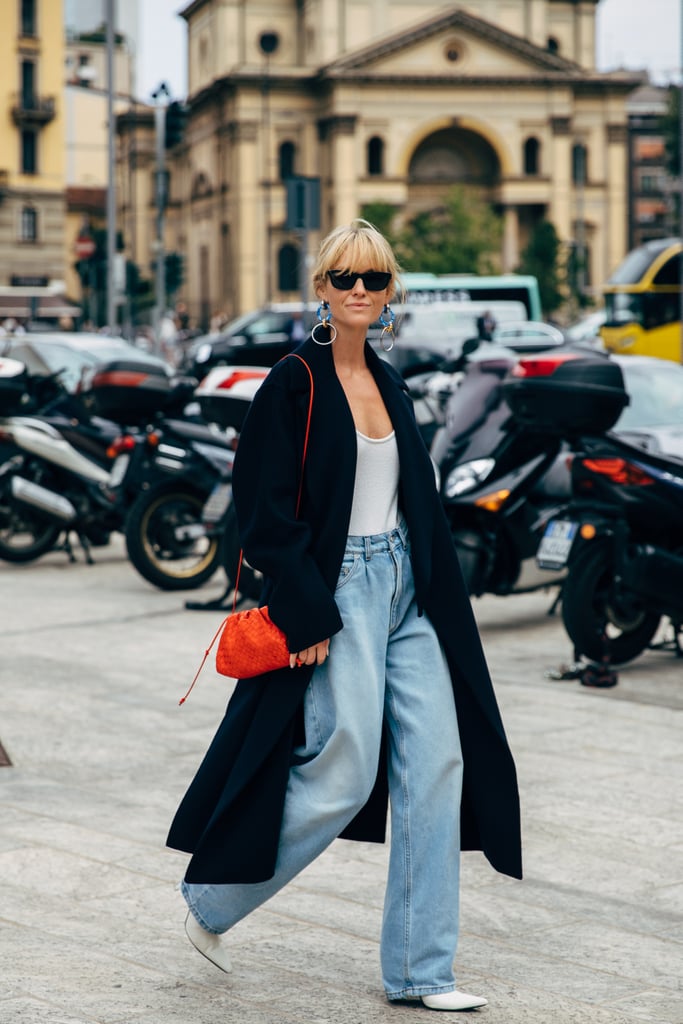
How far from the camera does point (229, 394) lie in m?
10.1

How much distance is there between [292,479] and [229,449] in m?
7.70

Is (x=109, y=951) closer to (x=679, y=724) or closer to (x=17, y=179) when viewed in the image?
(x=679, y=724)

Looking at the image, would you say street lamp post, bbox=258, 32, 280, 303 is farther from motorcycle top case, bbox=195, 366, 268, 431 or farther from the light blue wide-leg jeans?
the light blue wide-leg jeans

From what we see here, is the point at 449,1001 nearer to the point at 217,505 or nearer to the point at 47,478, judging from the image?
the point at 217,505

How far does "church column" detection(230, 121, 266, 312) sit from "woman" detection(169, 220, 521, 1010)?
3374 inches

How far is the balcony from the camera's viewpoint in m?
72.2

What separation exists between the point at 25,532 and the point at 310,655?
9049mm

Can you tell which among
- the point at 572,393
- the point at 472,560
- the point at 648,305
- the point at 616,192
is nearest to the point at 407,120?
the point at 616,192

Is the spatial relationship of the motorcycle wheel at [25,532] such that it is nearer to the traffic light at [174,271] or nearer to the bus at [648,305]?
the traffic light at [174,271]

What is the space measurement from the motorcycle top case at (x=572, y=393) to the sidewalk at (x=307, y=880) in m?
1.18

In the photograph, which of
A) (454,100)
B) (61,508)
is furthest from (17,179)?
(61,508)

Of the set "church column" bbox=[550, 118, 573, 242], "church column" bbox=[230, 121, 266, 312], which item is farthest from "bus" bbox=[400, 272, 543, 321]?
"church column" bbox=[230, 121, 266, 312]

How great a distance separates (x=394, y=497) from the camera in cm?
397

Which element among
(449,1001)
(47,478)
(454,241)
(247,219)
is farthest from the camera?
(247,219)
